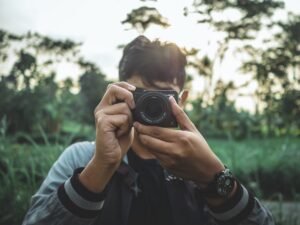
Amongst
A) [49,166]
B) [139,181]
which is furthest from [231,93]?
[139,181]

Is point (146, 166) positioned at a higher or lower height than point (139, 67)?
lower

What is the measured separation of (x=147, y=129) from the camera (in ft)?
4.64

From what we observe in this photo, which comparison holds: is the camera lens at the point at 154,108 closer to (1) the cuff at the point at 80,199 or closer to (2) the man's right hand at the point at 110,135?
(2) the man's right hand at the point at 110,135

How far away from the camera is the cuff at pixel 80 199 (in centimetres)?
139

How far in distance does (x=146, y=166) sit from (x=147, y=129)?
40cm

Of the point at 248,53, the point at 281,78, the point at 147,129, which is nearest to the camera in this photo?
the point at 147,129

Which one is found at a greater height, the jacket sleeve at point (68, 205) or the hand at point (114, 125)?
the hand at point (114, 125)

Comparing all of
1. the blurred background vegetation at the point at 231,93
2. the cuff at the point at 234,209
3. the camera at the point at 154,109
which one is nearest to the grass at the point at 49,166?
the blurred background vegetation at the point at 231,93

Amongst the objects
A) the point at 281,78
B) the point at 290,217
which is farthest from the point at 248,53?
the point at 290,217

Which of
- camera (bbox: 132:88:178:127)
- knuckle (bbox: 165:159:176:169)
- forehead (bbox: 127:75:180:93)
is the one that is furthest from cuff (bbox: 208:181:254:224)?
forehead (bbox: 127:75:180:93)

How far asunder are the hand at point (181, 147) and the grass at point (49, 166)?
151 cm

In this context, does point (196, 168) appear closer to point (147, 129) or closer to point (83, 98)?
point (147, 129)

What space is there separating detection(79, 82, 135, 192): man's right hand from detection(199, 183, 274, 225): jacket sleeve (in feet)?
1.18

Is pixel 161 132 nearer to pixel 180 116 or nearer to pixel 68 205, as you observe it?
pixel 180 116
